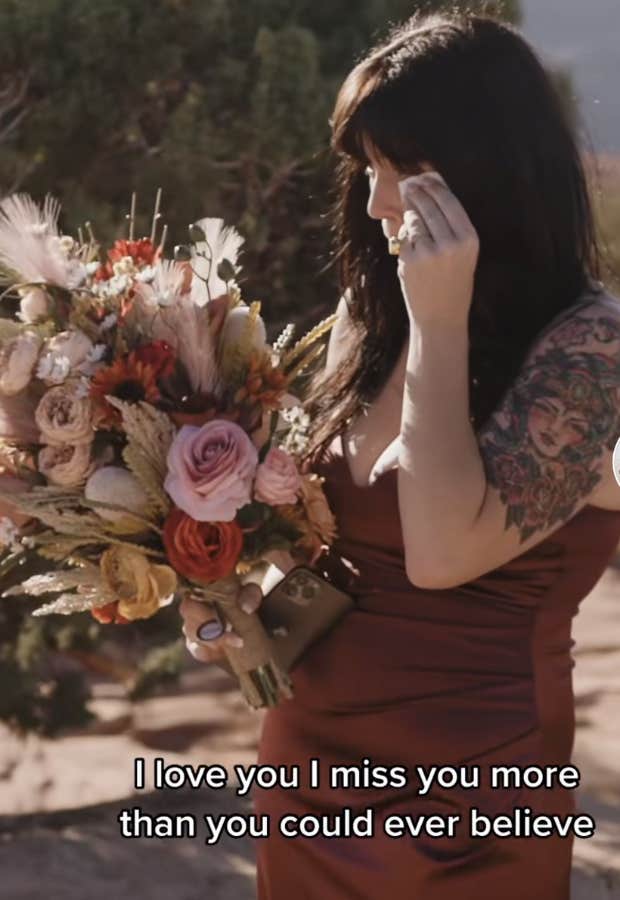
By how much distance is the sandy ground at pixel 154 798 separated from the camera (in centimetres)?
441

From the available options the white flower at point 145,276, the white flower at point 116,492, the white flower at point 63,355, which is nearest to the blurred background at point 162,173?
the white flower at point 145,276

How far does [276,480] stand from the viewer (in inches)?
87.2

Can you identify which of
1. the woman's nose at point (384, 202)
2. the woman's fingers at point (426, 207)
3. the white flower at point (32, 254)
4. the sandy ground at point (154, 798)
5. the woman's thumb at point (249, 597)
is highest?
the woman's fingers at point (426, 207)

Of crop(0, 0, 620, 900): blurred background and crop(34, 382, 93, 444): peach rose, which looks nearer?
crop(34, 382, 93, 444): peach rose

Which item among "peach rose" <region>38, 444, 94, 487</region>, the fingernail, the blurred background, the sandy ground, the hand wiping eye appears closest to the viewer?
the hand wiping eye

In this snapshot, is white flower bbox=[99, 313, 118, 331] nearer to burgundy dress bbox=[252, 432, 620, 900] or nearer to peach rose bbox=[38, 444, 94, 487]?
peach rose bbox=[38, 444, 94, 487]

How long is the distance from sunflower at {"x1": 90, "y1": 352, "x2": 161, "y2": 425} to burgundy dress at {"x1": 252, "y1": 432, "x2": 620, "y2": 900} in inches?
15.2

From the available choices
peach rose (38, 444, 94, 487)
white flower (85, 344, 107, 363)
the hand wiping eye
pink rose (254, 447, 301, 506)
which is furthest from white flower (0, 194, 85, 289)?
the hand wiping eye

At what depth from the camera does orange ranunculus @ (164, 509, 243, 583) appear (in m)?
2.13

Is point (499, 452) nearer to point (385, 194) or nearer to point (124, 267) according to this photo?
point (385, 194)

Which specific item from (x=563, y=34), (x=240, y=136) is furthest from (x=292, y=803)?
(x=563, y=34)

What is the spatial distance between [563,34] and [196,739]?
A: 10558mm

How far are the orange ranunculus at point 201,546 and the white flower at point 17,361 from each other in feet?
0.91

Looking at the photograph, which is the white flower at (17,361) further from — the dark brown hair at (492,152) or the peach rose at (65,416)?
the dark brown hair at (492,152)
